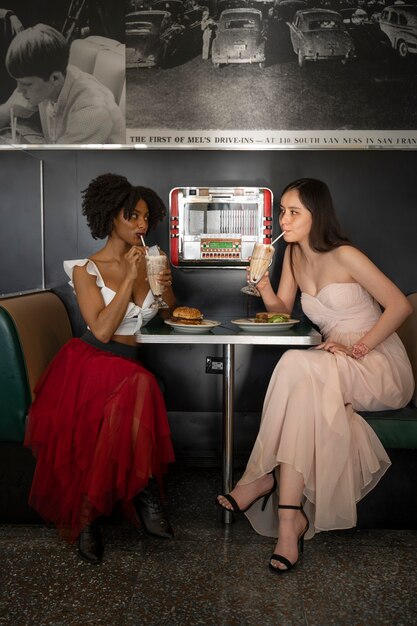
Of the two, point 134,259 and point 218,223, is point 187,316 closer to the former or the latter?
point 134,259

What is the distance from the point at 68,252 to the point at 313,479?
208cm

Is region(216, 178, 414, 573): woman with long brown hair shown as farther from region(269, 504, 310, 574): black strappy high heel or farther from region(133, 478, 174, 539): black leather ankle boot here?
region(133, 478, 174, 539): black leather ankle boot

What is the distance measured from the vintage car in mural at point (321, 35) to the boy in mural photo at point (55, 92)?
111 centimetres

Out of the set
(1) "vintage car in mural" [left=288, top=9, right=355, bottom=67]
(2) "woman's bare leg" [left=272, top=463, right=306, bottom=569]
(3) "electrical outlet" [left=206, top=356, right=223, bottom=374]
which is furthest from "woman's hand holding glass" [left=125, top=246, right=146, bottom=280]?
(1) "vintage car in mural" [left=288, top=9, right=355, bottom=67]

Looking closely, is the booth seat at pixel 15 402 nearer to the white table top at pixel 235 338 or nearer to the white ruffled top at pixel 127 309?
the white ruffled top at pixel 127 309

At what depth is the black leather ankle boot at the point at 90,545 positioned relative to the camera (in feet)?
8.41

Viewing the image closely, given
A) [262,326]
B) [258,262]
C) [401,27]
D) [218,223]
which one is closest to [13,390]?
[262,326]

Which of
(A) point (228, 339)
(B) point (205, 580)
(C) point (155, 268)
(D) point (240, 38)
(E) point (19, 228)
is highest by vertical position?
(D) point (240, 38)

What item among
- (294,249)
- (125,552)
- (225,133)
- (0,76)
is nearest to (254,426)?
(294,249)

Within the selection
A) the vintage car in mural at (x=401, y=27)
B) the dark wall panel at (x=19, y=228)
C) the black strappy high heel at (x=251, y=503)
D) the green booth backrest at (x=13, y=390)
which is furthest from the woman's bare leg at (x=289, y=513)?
the vintage car in mural at (x=401, y=27)

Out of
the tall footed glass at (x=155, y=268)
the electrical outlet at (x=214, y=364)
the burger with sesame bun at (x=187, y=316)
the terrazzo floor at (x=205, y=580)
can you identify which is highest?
the tall footed glass at (x=155, y=268)

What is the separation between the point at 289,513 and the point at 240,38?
8.63 ft

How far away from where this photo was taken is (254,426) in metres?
3.93

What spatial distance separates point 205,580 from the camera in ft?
7.94
